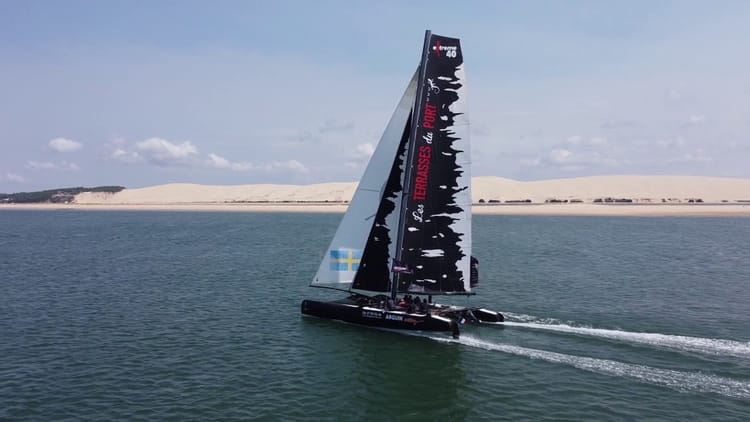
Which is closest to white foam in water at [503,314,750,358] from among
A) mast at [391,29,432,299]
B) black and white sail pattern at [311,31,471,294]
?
black and white sail pattern at [311,31,471,294]

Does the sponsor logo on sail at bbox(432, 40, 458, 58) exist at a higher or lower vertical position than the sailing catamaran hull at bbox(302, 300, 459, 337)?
higher

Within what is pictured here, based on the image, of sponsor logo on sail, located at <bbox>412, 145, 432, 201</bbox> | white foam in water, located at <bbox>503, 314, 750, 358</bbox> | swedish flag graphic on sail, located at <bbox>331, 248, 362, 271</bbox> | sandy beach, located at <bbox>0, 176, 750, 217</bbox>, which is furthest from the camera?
sandy beach, located at <bbox>0, 176, 750, 217</bbox>

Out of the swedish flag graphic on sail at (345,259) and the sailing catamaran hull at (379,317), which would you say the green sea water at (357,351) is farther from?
the swedish flag graphic on sail at (345,259)

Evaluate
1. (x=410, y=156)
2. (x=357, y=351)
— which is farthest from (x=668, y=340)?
(x=410, y=156)

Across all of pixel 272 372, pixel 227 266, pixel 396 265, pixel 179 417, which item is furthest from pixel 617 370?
pixel 227 266

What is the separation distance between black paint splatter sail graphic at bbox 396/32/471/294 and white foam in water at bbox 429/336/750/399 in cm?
510

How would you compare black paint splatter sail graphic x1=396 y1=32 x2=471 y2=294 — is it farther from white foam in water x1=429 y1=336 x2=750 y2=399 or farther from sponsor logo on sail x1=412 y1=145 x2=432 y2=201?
white foam in water x1=429 y1=336 x2=750 y2=399

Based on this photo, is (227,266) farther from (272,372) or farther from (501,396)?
(501,396)

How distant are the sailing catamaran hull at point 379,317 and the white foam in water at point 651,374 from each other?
2.32m

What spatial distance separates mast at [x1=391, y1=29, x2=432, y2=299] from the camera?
25.2 m

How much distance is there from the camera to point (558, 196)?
574 ft

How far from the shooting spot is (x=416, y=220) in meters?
26.6

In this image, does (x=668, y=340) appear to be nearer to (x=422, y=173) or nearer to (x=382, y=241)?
(x=422, y=173)

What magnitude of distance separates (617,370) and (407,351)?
8.62m
